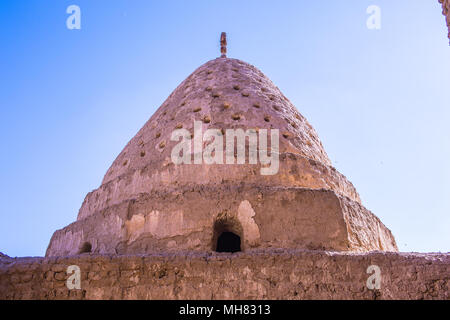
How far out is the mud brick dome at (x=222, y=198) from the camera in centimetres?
575

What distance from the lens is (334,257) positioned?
4.52 metres

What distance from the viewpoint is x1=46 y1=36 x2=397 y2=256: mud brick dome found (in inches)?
227

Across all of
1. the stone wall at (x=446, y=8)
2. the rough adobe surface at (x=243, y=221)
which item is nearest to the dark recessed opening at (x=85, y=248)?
the rough adobe surface at (x=243, y=221)

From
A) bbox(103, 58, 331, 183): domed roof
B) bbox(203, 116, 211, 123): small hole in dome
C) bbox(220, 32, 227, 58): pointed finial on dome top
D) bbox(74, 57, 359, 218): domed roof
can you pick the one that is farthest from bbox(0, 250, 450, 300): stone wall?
bbox(220, 32, 227, 58): pointed finial on dome top

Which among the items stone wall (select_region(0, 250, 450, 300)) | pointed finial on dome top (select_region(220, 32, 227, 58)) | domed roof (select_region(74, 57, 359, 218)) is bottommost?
stone wall (select_region(0, 250, 450, 300))

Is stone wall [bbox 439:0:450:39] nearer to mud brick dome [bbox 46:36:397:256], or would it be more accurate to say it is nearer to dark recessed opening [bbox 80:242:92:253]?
mud brick dome [bbox 46:36:397:256]

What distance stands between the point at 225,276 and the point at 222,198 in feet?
5.57

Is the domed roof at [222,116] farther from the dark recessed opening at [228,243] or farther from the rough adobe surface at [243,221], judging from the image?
the dark recessed opening at [228,243]

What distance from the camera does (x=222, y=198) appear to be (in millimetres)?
5941

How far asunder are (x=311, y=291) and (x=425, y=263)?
1.22 meters

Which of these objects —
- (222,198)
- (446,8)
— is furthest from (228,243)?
(446,8)

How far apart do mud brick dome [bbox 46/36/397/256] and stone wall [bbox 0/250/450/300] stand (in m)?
1.11

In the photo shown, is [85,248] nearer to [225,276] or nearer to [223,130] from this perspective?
[223,130]
